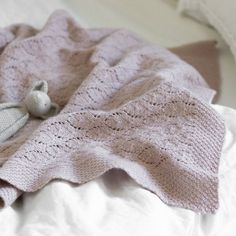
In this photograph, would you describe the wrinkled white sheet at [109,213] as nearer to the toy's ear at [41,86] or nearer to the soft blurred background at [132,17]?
the toy's ear at [41,86]

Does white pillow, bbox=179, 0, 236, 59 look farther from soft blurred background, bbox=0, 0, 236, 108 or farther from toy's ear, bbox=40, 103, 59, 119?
toy's ear, bbox=40, 103, 59, 119

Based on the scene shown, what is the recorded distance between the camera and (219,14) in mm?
1267

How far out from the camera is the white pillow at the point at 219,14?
122cm

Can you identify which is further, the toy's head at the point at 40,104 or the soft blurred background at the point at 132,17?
the soft blurred background at the point at 132,17

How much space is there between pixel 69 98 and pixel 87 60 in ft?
0.49

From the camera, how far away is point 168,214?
2.40 ft

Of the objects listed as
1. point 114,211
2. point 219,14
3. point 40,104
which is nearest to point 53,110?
point 40,104

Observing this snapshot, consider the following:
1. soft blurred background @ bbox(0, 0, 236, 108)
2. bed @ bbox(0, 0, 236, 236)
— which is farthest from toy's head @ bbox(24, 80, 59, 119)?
soft blurred background @ bbox(0, 0, 236, 108)

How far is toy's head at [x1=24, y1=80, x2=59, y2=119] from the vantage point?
1009mm

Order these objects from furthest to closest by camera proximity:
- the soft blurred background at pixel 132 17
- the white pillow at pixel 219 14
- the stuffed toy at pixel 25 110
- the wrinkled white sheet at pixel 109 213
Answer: the soft blurred background at pixel 132 17, the white pillow at pixel 219 14, the stuffed toy at pixel 25 110, the wrinkled white sheet at pixel 109 213

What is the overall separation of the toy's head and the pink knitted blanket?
0.02 metres

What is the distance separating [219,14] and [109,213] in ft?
2.43

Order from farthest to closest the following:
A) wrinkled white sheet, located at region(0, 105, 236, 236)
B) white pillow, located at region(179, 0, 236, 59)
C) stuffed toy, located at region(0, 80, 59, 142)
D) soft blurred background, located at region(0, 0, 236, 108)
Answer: soft blurred background, located at region(0, 0, 236, 108) → white pillow, located at region(179, 0, 236, 59) → stuffed toy, located at region(0, 80, 59, 142) → wrinkled white sheet, located at region(0, 105, 236, 236)

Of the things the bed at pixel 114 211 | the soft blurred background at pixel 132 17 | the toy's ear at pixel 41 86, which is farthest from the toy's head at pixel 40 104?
the soft blurred background at pixel 132 17
